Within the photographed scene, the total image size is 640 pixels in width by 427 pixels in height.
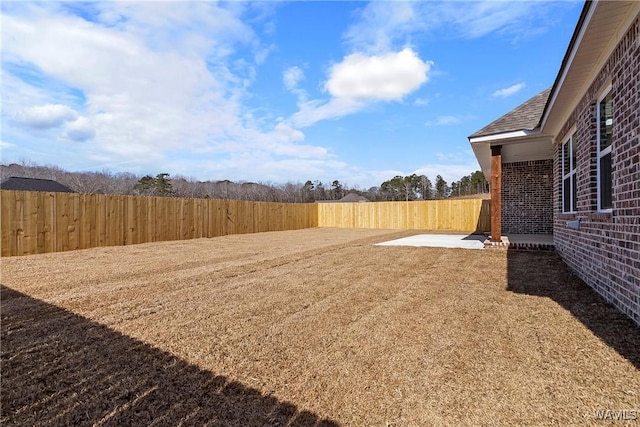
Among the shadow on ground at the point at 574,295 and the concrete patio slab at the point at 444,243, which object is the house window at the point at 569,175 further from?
the concrete patio slab at the point at 444,243

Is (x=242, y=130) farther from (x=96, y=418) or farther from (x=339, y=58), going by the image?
(x=96, y=418)

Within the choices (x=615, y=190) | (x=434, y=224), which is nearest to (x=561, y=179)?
(x=615, y=190)

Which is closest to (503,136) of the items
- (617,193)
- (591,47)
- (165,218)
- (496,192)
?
(496,192)

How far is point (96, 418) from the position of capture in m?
1.67

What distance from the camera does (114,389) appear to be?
6.35ft

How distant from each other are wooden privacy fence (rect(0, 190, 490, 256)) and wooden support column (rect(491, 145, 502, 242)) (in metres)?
8.66

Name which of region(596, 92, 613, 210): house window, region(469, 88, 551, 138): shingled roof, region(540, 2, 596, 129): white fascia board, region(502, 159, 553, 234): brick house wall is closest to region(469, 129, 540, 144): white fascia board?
region(469, 88, 551, 138): shingled roof

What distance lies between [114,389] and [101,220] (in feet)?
28.9

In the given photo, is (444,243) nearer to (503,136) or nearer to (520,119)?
(503,136)

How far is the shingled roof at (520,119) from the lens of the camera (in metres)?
7.32

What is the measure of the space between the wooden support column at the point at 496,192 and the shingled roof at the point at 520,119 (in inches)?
18.6

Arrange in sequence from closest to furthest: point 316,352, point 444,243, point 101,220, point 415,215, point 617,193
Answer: point 316,352 → point 617,193 → point 101,220 → point 444,243 → point 415,215

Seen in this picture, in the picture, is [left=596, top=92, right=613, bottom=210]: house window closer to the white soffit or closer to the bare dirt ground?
the white soffit

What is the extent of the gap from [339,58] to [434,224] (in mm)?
10336
